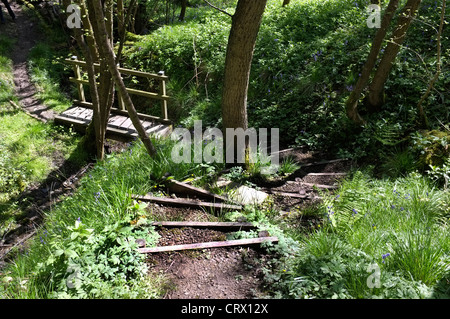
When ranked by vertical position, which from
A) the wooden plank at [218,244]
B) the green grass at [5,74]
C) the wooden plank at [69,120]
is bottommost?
the wooden plank at [69,120]

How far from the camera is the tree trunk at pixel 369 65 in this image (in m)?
5.40

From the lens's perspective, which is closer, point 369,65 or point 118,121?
point 369,65

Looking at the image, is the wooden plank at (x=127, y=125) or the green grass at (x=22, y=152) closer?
the green grass at (x=22, y=152)

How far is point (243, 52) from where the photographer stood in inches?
191

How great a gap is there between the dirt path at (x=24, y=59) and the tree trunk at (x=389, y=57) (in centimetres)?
826

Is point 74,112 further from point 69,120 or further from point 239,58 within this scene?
point 239,58

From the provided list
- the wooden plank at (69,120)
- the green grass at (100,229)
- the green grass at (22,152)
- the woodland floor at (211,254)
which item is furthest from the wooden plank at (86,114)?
the green grass at (100,229)

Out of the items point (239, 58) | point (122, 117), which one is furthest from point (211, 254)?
point (122, 117)

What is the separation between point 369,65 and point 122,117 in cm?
596

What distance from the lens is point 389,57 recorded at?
605 cm

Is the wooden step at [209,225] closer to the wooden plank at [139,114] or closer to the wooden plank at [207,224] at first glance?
the wooden plank at [207,224]

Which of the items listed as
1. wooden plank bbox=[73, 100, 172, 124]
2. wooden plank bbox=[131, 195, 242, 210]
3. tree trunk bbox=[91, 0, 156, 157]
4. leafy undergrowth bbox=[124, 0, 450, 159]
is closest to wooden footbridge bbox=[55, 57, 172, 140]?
wooden plank bbox=[73, 100, 172, 124]

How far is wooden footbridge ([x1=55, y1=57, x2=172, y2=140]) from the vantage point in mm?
8227

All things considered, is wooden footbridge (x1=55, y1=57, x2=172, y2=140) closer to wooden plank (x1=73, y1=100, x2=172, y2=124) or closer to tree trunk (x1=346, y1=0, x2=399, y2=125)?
wooden plank (x1=73, y1=100, x2=172, y2=124)
